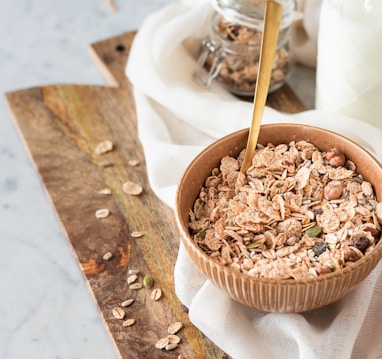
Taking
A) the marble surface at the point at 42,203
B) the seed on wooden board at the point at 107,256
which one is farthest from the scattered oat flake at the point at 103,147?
the seed on wooden board at the point at 107,256

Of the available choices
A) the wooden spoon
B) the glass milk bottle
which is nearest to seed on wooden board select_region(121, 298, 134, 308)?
the wooden spoon

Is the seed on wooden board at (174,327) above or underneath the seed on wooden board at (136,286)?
underneath

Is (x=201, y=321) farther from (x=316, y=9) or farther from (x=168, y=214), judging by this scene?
(x=316, y=9)

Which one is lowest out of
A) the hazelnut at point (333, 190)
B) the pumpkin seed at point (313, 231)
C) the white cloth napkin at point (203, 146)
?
the white cloth napkin at point (203, 146)

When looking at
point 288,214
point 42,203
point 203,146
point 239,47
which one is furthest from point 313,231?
point 42,203

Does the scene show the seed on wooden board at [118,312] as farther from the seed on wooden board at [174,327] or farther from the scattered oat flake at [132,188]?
the scattered oat flake at [132,188]

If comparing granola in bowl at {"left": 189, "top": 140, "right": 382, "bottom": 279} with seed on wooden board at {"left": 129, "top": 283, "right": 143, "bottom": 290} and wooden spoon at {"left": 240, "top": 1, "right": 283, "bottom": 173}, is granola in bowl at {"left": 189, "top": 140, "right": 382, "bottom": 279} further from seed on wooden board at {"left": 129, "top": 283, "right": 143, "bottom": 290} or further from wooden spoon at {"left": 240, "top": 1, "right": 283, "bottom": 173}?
seed on wooden board at {"left": 129, "top": 283, "right": 143, "bottom": 290}

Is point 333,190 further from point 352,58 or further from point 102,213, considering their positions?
point 102,213

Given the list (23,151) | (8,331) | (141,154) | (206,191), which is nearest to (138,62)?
(141,154)
